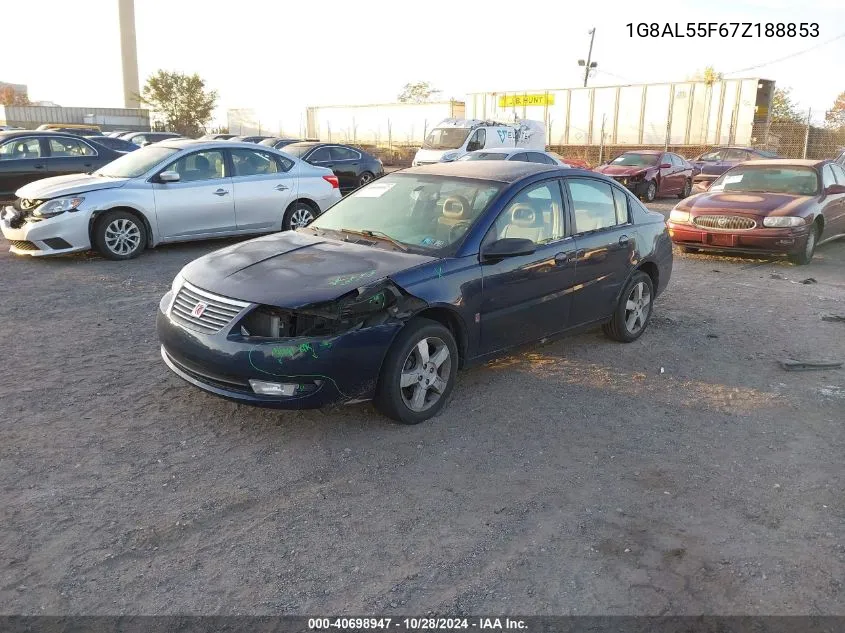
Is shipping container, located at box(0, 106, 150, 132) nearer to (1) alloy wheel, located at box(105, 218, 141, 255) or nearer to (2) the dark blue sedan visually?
(1) alloy wheel, located at box(105, 218, 141, 255)

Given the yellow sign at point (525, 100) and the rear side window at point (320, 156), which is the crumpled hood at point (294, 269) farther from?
the yellow sign at point (525, 100)

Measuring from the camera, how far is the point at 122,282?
8.41 m

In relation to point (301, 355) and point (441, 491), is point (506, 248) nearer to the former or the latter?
point (301, 355)

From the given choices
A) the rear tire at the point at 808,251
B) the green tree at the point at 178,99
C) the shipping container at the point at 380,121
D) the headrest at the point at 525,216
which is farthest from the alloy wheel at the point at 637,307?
the green tree at the point at 178,99

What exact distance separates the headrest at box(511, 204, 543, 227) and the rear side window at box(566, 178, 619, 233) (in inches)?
18.5

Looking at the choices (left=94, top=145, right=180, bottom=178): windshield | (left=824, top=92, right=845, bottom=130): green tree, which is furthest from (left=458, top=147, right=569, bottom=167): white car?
(left=824, top=92, right=845, bottom=130): green tree

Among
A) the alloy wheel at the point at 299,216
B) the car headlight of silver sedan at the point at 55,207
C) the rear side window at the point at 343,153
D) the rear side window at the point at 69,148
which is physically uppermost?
the rear side window at the point at 69,148

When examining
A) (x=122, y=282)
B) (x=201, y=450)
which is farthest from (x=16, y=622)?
(x=122, y=282)

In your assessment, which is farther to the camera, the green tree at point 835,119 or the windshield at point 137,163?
the green tree at point 835,119

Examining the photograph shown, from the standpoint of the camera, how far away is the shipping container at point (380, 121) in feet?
133

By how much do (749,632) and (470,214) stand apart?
3159mm

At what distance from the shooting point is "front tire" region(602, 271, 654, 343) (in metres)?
6.32

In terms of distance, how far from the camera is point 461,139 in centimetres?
2256

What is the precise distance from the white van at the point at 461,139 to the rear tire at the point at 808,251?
470 inches
